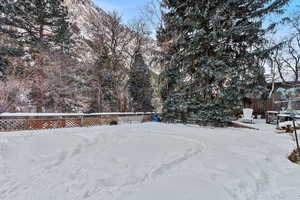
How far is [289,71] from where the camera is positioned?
50.2 feet

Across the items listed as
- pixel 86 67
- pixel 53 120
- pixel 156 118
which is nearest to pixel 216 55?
pixel 156 118

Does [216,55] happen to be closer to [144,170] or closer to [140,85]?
[144,170]

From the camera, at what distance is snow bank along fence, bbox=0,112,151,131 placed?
19.3ft

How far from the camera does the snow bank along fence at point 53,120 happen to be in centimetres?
587

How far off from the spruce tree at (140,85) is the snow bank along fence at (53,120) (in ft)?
12.1

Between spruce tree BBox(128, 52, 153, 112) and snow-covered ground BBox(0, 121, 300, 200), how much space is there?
962cm

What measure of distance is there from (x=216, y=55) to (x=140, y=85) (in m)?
7.75

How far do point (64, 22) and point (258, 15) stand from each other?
35.1ft

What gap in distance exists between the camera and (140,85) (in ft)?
44.2

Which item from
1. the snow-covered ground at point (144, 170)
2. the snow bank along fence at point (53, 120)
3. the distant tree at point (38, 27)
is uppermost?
the distant tree at point (38, 27)

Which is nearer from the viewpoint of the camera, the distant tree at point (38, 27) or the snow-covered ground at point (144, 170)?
the snow-covered ground at point (144, 170)

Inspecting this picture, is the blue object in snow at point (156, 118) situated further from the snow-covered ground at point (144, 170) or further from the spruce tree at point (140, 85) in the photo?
the snow-covered ground at point (144, 170)

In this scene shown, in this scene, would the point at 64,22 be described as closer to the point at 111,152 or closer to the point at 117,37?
the point at 117,37

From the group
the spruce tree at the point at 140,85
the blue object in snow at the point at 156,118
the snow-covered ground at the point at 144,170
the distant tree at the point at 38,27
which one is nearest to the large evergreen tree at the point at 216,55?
the blue object in snow at the point at 156,118
